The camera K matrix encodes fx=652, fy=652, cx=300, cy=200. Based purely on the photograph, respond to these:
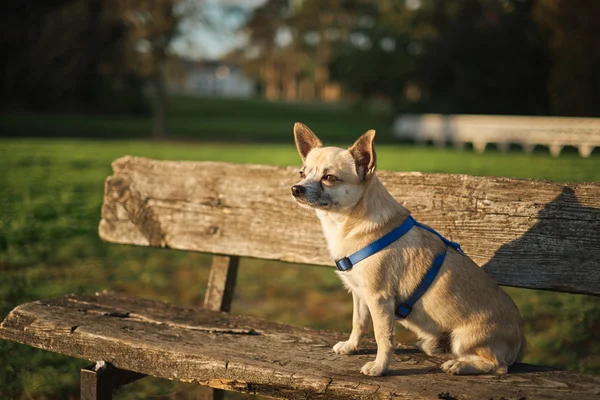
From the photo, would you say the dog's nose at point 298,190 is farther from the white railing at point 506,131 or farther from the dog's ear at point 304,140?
the white railing at point 506,131

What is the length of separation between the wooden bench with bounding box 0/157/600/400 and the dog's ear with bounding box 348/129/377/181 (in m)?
0.52

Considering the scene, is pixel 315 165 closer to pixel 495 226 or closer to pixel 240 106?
pixel 495 226

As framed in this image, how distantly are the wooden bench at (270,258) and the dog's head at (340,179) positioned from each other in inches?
20.5

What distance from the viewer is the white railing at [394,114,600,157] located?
1368 centimetres

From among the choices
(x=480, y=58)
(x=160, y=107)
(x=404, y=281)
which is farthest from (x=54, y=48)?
(x=404, y=281)

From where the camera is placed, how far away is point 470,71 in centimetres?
3052

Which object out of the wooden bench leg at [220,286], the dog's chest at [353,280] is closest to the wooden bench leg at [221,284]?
the wooden bench leg at [220,286]

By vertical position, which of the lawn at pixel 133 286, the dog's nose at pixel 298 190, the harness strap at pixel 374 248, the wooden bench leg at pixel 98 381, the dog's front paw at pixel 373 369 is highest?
the dog's nose at pixel 298 190

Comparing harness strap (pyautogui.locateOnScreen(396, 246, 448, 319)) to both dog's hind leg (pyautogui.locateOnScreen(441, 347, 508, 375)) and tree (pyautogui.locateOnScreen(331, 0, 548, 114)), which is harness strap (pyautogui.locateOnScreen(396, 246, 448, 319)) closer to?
dog's hind leg (pyautogui.locateOnScreen(441, 347, 508, 375))

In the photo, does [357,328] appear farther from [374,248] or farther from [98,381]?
[98,381]

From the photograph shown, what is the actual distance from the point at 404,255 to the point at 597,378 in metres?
0.81

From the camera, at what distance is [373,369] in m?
2.41

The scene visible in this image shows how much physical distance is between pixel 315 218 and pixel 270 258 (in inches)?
14.3

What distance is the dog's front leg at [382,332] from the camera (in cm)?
243
